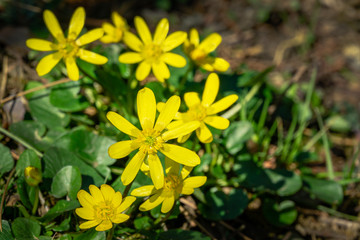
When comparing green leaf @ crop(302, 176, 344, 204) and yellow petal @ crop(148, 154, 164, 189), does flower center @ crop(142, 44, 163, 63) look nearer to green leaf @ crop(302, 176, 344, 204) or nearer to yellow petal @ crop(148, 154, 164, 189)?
yellow petal @ crop(148, 154, 164, 189)

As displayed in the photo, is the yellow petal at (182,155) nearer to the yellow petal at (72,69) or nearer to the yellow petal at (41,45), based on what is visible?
the yellow petal at (72,69)

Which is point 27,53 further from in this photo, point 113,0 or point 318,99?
point 318,99

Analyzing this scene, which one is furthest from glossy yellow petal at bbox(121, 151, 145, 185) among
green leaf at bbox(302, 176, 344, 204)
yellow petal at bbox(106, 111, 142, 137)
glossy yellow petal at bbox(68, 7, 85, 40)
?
green leaf at bbox(302, 176, 344, 204)

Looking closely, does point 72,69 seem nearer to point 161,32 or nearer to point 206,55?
point 161,32

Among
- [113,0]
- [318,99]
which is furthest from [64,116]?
[318,99]

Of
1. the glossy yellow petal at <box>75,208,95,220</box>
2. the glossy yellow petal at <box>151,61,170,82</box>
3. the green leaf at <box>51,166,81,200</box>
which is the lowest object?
the glossy yellow petal at <box>75,208,95,220</box>

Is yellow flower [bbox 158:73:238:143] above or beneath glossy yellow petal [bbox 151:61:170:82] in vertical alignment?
beneath

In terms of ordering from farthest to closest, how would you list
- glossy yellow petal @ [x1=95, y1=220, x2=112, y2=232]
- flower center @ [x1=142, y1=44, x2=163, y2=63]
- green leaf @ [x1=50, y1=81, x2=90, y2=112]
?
green leaf @ [x1=50, y1=81, x2=90, y2=112] → flower center @ [x1=142, y1=44, x2=163, y2=63] → glossy yellow petal @ [x1=95, y1=220, x2=112, y2=232]
